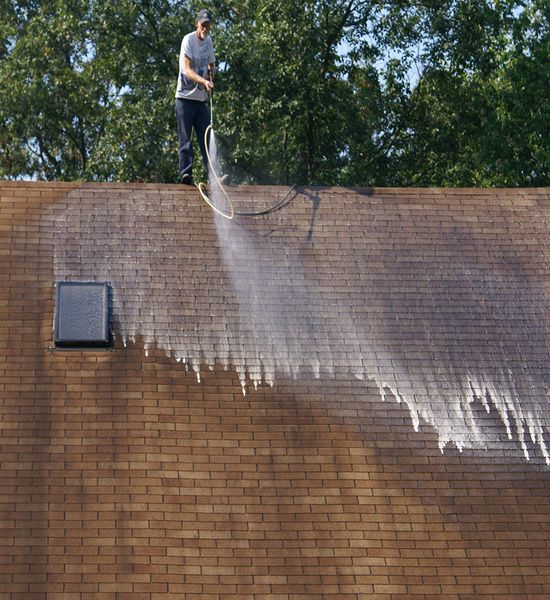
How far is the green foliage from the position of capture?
2633cm

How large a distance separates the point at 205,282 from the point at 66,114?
2140cm

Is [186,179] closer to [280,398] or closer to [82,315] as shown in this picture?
[82,315]

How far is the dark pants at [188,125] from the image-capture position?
52.0ft

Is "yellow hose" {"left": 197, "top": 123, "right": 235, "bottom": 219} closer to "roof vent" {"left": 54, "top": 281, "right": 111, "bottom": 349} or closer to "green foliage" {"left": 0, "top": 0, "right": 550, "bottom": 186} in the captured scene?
"roof vent" {"left": 54, "top": 281, "right": 111, "bottom": 349}

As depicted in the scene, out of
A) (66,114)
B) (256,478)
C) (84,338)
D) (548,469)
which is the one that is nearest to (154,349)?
(84,338)

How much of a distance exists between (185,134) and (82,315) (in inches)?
126

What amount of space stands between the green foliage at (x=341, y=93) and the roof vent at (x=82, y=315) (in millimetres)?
12613

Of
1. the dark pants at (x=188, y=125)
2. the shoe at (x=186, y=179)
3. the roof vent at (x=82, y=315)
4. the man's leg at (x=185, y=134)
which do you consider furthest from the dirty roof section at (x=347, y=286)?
the dark pants at (x=188, y=125)

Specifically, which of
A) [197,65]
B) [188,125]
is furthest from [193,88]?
[188,125]

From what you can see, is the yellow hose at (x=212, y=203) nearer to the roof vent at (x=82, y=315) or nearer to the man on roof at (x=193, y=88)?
the man on roof at (x=193, y=88)

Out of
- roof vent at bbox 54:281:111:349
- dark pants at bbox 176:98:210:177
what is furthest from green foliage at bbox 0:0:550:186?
roof vent at bbox 54:281:111:349

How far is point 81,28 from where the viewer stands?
100.0ft

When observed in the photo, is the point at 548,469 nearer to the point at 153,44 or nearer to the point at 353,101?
the point at 353,101

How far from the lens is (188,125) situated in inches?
639
